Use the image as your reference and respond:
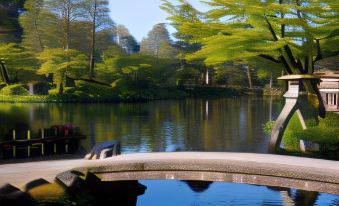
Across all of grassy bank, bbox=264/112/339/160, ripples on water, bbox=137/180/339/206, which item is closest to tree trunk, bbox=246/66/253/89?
grassy bank, bbox=264/112/339/160

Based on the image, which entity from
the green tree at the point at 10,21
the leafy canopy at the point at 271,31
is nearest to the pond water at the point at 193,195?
the leafy canopy at the point at 271,31

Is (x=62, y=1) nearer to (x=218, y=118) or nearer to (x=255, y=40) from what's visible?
(x=218, y=118)

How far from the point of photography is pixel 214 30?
72.7 feet

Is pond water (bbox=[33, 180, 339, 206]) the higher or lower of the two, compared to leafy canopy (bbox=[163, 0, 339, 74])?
lower

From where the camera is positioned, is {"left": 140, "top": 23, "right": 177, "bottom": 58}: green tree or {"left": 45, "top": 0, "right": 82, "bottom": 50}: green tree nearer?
{"left": 45, "top": 0, "right": 82, "bottom": 50}: green tree

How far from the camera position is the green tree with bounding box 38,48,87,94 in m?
51.8

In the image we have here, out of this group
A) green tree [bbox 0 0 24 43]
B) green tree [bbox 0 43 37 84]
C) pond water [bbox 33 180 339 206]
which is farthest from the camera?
green tree [bbox 0 0 24 43]

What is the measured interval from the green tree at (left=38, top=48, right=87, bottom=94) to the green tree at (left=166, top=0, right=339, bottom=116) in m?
31.6

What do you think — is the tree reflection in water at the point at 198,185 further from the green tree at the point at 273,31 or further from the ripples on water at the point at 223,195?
the green tree at the point at 273,31

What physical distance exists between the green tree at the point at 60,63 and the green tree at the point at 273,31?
3160 cm

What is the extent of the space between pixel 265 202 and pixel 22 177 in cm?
675

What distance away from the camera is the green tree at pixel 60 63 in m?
51.8

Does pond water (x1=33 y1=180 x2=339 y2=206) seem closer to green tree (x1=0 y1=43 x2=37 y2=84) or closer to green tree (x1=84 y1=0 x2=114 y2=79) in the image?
green tree (x1=0 y1=43 x2=37 y2=84)

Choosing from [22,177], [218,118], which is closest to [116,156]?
[22,177]
